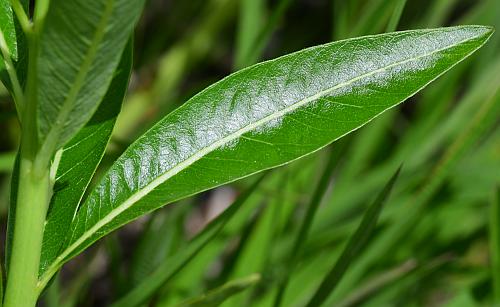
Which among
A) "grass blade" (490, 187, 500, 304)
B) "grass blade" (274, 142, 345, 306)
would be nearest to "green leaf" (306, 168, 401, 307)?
"grass blade" (274, 142, 345, 306)

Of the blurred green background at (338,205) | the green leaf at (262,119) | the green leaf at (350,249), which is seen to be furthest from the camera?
the blurred green background at (338,205)

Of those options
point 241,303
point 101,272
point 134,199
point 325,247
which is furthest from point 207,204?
point 134,199

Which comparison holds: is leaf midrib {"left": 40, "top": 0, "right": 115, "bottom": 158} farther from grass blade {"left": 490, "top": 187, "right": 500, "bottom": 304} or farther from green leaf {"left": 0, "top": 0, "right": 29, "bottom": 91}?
grass blade {"left": 490, "top": 187, "right": 500, "bottom": 304}

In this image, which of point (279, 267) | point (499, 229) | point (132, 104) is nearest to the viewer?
point (499, 229)

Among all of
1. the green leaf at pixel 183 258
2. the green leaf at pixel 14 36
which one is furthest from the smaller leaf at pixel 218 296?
the green leaf at pixel 14 36

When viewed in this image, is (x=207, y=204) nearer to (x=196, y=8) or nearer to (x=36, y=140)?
(x=196, y=8)

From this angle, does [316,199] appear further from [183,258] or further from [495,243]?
[495,243]

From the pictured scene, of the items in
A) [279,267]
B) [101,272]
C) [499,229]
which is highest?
[101,272]

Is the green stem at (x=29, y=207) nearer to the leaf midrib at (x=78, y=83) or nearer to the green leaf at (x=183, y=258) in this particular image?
the leaf midrib at (x=78, y=83)
